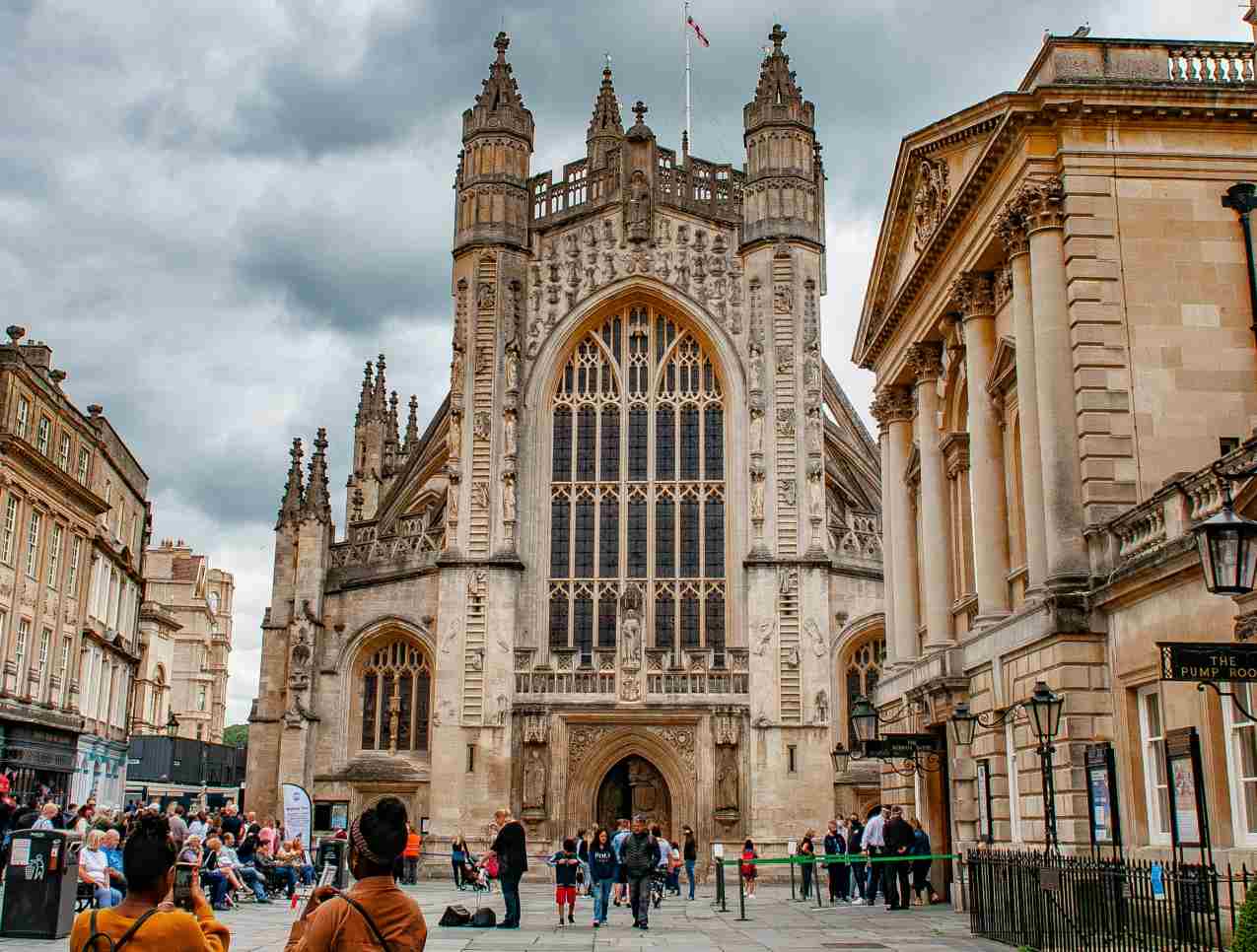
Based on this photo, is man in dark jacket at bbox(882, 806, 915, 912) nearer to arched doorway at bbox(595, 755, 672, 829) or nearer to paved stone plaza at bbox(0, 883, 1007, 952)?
paved stone plaza at bbox(0, 883, 1007, 952)

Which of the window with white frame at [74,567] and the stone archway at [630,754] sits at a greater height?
the window with white frame at [74,567]

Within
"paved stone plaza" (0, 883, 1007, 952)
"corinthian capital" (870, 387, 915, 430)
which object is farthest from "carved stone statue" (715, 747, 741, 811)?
"corinthian capital" (870, 387, 915, 430)

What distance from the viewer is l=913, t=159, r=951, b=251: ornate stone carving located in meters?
21.3

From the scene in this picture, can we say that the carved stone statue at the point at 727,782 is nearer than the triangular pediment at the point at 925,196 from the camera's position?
No

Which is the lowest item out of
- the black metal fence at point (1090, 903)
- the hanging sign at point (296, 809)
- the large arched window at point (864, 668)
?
the black metal fence at point (1090, 903)

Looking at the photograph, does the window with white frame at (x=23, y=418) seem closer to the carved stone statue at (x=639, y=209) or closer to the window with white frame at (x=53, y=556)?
the window with white frame at (x=53, y=556)

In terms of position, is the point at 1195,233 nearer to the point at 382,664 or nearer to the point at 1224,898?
the point at 1224,898

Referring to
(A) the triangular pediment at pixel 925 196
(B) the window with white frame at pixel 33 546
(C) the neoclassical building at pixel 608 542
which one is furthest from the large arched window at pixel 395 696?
(A) the triangular pediment at pixel 925 196

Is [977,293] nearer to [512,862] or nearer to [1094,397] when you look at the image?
[1094,397]

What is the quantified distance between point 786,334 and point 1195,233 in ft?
63.0

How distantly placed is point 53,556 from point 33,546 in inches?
60.6

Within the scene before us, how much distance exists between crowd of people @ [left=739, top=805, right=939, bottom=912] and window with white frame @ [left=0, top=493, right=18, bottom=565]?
60.2 feet

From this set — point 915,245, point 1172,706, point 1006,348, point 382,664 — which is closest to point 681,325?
point 382,664

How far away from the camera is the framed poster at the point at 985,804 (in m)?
18.8
